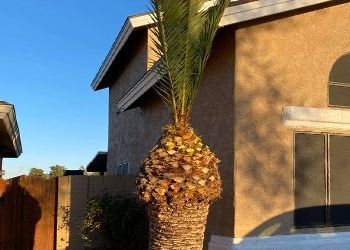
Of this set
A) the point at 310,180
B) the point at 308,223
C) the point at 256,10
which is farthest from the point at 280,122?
the point at 256,10

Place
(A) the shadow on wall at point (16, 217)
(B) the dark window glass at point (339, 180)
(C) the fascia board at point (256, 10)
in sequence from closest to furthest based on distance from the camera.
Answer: (C) the fascia board at point (256, 10) < (B) the dark window glass at point (339, 180) < (A) the shadow on wall at point (16, 217)

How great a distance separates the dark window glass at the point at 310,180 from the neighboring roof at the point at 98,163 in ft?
47.8

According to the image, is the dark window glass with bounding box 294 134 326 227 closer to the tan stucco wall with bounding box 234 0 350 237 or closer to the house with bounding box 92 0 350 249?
the house with bounding box 92 0 350 249

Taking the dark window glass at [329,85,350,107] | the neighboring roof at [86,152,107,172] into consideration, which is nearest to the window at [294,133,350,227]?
the dark window glass at [329,85,350,107]

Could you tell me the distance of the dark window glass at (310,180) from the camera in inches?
379

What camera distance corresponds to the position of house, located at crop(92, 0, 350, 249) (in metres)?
9.26

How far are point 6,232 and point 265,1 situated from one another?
7.82 m

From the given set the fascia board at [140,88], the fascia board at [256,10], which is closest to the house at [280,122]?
the fascia board at [256,10]

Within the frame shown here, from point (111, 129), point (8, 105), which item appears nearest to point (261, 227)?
point (8, 105)

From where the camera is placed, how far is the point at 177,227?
7719 millimetres

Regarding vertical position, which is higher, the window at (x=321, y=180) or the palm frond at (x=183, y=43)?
the palm frond at (x=183, y=43)

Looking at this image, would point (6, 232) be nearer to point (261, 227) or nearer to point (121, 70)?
point (261, 227)

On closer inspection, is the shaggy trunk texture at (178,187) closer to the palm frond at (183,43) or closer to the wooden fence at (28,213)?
the palm frond at (183,43)

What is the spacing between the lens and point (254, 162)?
30.7 feet
